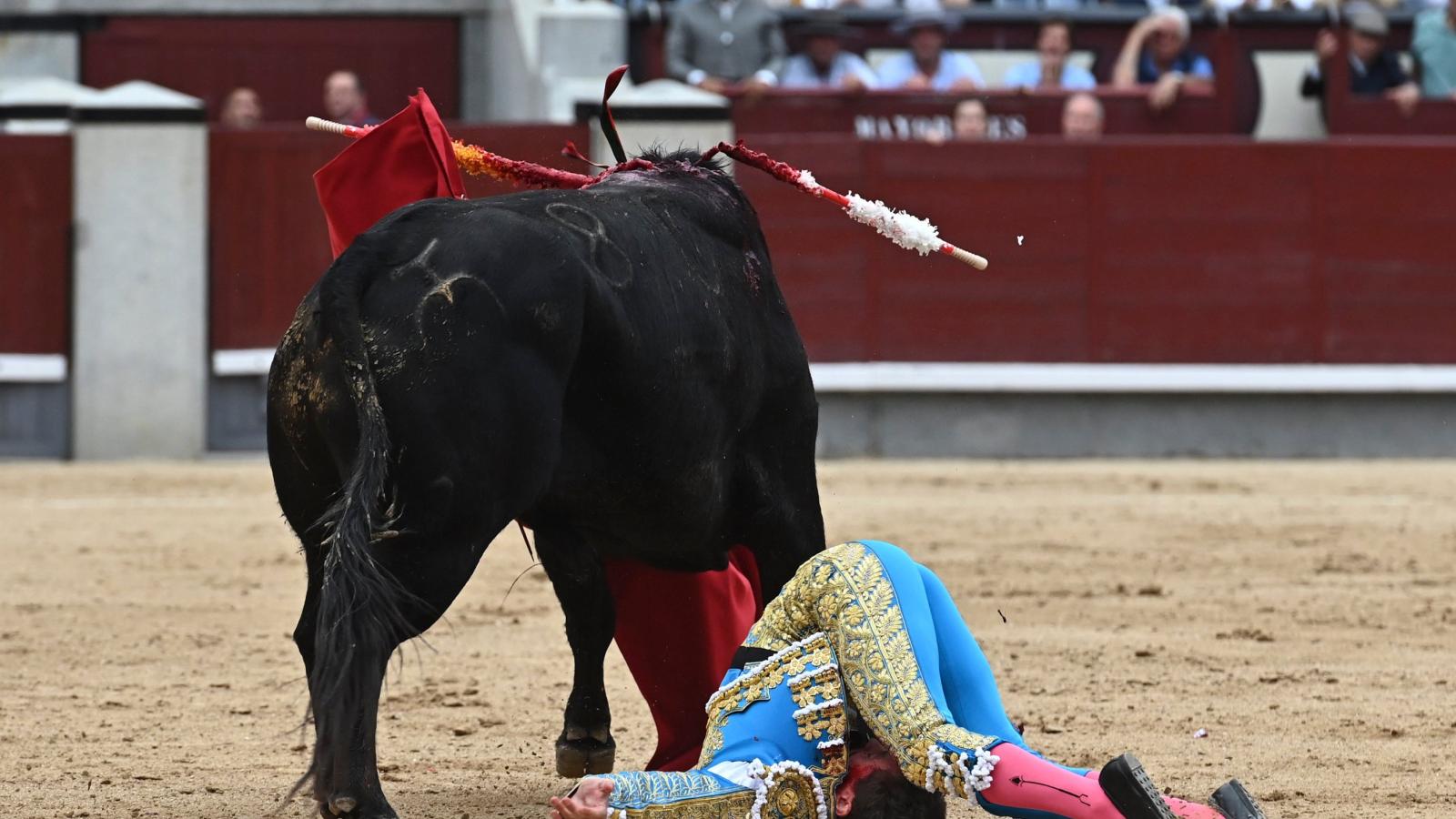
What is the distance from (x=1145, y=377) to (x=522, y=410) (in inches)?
278

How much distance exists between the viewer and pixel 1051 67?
9906mm

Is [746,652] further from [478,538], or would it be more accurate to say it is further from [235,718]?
[235,718]

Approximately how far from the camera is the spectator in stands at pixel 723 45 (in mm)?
9672

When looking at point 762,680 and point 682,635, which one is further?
point 682,635

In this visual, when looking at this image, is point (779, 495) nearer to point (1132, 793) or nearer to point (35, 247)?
point (1132, 793)

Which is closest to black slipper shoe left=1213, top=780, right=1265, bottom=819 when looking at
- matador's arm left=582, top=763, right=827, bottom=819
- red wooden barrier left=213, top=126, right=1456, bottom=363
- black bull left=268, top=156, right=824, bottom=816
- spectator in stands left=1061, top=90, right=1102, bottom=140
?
matador's arm left=582, top=763, right=827, bottom=819

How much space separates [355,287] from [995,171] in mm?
6882

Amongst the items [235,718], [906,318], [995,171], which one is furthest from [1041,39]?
[235,718]

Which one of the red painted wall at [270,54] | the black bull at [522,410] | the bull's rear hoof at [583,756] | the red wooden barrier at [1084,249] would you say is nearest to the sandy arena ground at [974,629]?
the bull's rear hoof at [583,756]

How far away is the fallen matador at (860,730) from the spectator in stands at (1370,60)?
25.1 feet

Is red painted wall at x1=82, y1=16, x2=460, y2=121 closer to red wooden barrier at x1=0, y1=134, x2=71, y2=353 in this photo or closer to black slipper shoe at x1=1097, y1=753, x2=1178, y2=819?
red wooden barrier at x1=0, y1=134, x2=71, y2=353

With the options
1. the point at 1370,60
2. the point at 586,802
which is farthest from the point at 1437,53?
the point at 586,802

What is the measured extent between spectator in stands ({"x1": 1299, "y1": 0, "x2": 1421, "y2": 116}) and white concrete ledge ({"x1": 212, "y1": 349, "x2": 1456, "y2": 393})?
1226 millimetres

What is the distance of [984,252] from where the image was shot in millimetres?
9391
